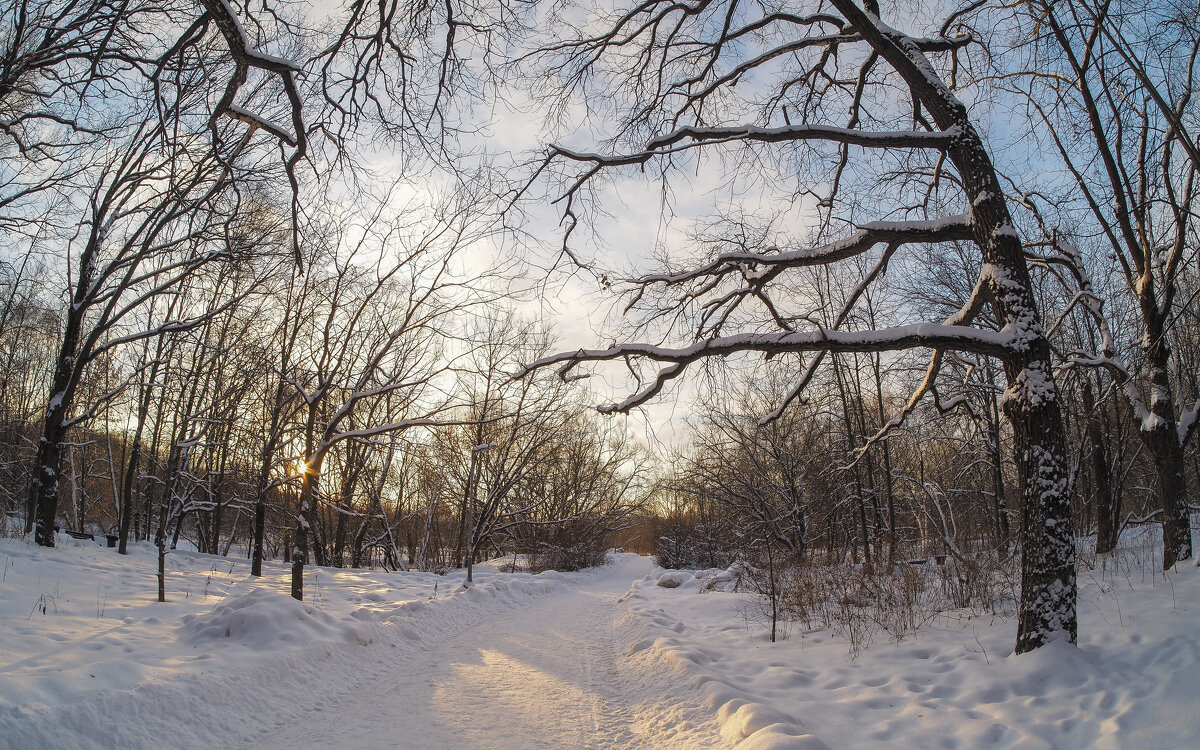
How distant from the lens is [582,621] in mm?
11148

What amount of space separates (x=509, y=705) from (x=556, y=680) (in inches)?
47.7

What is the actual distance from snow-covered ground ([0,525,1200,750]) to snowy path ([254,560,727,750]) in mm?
29

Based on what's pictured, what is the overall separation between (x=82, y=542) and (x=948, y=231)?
19169 mm

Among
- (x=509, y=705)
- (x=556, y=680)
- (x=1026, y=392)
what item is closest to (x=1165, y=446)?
(x=1026, y=392)

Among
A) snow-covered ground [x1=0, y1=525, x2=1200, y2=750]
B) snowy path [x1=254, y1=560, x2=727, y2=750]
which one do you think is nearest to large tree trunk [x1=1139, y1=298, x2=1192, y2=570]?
snow-covered ground [x1=0, y1=525, x2=1200, y2=750]

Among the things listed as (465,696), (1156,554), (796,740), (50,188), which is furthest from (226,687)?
(1156,554)

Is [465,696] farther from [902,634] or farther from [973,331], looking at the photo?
[973,331]

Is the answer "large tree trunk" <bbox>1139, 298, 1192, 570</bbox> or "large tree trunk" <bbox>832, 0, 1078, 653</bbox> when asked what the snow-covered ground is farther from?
"large tree trunk" <bbox>1139, 298, 1192, 570</bbox>

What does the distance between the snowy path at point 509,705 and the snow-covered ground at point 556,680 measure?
0.03 m

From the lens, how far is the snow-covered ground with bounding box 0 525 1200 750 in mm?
3777

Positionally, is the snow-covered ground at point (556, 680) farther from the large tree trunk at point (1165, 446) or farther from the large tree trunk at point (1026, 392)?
the large tree trunk at point (1165, 446)

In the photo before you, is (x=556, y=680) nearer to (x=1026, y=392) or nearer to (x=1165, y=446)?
(x=1026, y=392)

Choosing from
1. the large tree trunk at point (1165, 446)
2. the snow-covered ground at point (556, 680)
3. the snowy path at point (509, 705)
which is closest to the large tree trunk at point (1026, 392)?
the snow-covered ground at point (556, 680)

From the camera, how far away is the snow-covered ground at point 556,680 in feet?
12.4
